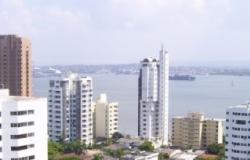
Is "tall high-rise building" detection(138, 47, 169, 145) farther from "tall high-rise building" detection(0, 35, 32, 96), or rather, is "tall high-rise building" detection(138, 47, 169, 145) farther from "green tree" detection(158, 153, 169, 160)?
"tall high-rise building" detection(0, 35, 32, 96)

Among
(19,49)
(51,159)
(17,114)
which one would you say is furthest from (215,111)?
(17,114)

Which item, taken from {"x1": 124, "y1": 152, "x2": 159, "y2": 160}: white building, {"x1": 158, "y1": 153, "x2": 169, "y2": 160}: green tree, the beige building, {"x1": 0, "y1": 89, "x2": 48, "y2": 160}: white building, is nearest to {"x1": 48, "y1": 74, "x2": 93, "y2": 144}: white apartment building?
the beige building

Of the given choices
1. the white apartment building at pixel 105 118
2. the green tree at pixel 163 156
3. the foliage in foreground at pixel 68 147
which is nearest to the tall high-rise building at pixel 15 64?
the white apartment building at pixel 105 118

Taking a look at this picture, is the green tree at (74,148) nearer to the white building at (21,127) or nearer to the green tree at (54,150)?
the green tree at (54,150)

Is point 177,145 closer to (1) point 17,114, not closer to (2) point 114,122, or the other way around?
(2) point 114,122

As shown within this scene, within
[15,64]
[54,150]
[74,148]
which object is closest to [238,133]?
[54,150]

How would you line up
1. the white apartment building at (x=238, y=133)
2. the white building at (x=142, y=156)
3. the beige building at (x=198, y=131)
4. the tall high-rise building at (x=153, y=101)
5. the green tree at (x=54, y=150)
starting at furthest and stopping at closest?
the tall high-rise building at (x=153, y=101), the beige building at (x=198, y=131), the green tree at (x=54, y=150), the white building at (x=142, y=156), the white apartment building at (x=238, y=133)
